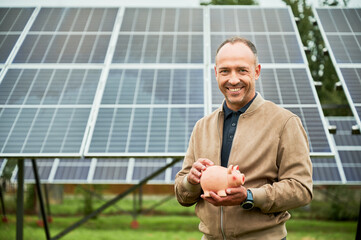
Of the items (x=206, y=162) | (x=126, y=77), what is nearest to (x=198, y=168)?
(x=206, y=162)

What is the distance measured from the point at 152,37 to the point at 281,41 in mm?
2132

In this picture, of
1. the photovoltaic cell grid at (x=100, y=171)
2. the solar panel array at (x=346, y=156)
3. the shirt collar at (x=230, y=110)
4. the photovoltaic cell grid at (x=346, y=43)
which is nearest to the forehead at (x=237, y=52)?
the shirt collar at (x=230, y=110)

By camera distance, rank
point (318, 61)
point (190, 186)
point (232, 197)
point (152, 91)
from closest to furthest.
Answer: point (232, 197) → point (190, 186) → point (152, 91) → point (318, 61)

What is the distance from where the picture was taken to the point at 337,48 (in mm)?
6754

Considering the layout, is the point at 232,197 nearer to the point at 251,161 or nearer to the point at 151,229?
the point at 251,161

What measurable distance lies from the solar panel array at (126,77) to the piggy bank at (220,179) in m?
2.61

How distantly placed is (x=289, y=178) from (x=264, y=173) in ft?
0.48

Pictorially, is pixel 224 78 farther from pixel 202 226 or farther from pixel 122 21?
pixel 122 21

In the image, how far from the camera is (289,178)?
246 centimetres

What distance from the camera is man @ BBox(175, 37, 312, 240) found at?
243 centimetres

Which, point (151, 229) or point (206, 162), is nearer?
point (206, 162)

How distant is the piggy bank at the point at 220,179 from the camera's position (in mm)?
2359

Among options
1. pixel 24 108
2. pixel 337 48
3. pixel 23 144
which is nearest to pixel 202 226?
pixel 23 144

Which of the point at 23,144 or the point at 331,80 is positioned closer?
the point at 23,144
